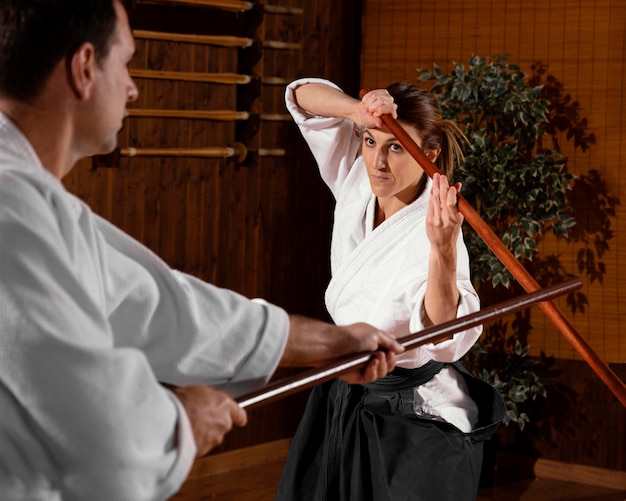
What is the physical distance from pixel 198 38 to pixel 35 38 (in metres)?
3.21

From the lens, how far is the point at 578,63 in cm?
467

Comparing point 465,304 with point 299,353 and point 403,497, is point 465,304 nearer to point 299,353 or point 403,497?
point 403,497

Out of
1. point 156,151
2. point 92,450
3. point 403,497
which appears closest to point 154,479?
point 92,450

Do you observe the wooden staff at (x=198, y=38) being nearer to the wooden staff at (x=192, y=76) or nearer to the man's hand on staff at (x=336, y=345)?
the wooden staff at (x=192, y=76)

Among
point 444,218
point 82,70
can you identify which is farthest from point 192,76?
point 82,70

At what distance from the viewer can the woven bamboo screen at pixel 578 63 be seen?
461 centimetres

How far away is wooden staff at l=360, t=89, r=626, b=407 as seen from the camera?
2402 millimetres

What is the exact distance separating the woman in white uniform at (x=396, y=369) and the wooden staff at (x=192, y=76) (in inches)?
52.0

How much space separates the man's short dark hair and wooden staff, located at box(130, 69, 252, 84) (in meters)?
2.92

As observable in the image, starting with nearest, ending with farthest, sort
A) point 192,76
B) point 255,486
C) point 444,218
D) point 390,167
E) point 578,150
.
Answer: point 444,218, point 390,167, point 192,76, point 255,486, point 578,150

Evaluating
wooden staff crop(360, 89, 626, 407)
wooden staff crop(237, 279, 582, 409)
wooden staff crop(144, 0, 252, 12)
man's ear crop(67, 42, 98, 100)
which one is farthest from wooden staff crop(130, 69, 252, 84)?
man's ear crop(67, 42, 98, 100)

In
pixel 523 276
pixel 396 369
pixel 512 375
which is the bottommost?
pixel 512 375

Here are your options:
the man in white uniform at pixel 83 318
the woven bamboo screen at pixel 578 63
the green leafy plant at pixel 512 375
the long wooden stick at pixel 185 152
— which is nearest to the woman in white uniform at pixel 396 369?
the man in white uniform at pixel 83 318

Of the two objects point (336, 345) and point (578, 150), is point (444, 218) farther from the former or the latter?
point (578, 150)
